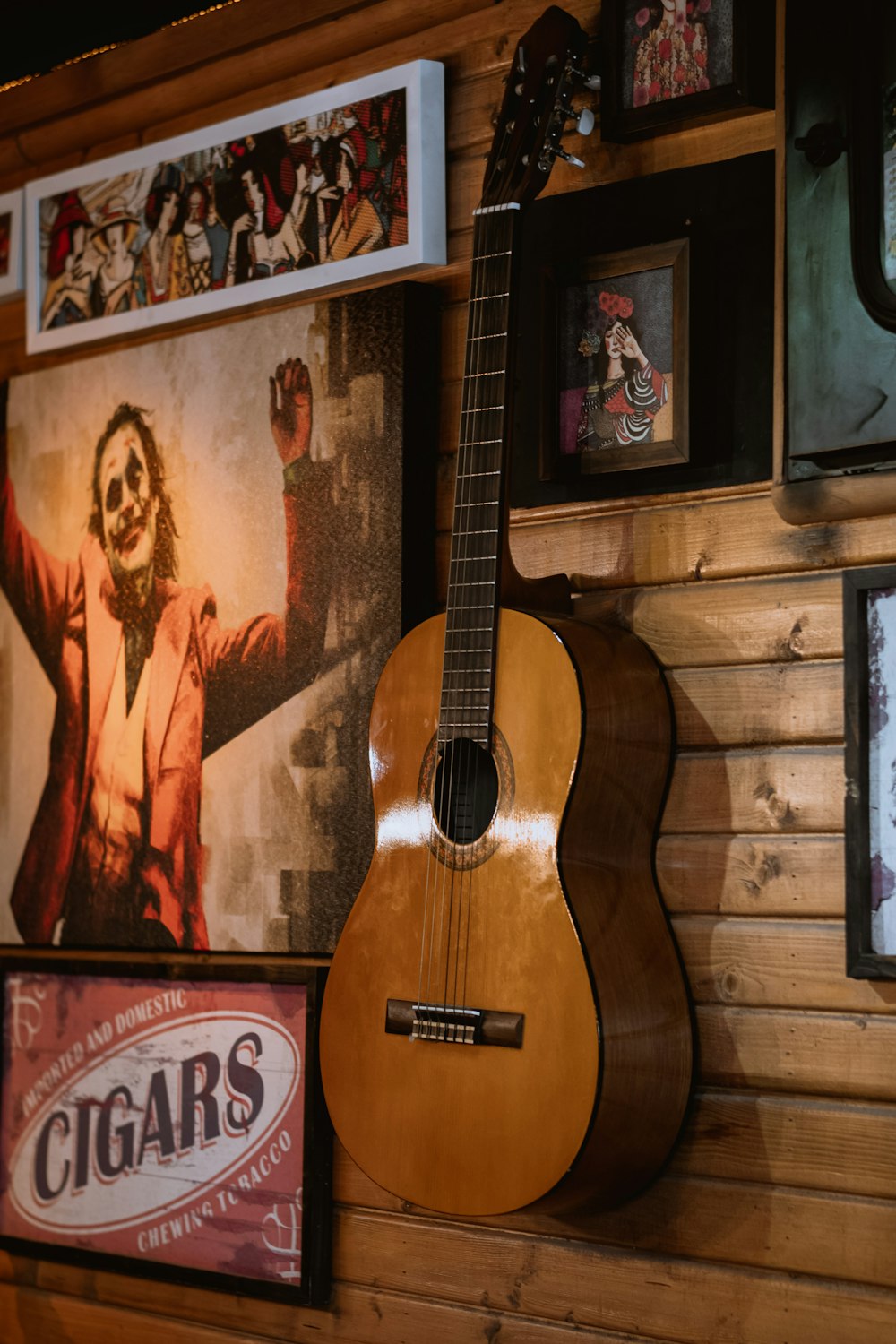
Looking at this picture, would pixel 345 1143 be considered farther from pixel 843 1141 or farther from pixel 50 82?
pixel 50 82

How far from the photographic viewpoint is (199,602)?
2.61 m

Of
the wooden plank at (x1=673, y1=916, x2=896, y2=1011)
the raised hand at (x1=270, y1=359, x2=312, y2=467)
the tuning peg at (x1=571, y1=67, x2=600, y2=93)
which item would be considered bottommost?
the wooden plank at (x1=673, y1=916, x2=896, y2=1011)

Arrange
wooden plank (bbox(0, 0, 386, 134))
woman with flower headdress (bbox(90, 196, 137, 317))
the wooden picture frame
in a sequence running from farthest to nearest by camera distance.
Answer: the wooden picture frame → woman with flower headdress (bbox(90, 196, 137, 317)) → wooden plank (bbox(0, 0, 386, 134))

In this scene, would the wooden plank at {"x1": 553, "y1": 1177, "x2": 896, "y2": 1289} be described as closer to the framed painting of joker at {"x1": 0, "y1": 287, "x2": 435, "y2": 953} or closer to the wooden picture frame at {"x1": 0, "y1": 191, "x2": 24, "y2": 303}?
the framed painting of joker at {"x1": 0, "y1": 287, "x2": 435, "y2": 953}

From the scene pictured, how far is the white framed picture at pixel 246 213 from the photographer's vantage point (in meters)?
2.43

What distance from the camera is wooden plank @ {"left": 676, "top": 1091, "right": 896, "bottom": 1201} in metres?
1.88

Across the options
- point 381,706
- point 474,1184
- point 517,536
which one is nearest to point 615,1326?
point 474,1184

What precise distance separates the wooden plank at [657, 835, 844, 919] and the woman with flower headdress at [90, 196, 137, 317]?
145 centimetres

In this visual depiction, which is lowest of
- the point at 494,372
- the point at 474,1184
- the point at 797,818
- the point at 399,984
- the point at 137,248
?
Result: the point at 474,1184

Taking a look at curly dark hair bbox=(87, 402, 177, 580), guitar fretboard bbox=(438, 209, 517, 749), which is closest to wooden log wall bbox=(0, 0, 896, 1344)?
guitar fretboard bbox=(438, 209, 517, 749)

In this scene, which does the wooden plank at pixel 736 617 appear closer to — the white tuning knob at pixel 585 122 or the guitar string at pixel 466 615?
the guitar string at pixel 466 615

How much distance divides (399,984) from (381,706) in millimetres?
380

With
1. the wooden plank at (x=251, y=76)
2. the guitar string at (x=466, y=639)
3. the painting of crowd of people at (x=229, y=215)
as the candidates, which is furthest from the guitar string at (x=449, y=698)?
the wooden plank at (x=251, y=76)

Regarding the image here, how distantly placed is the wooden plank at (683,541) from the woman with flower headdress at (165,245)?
85cm
